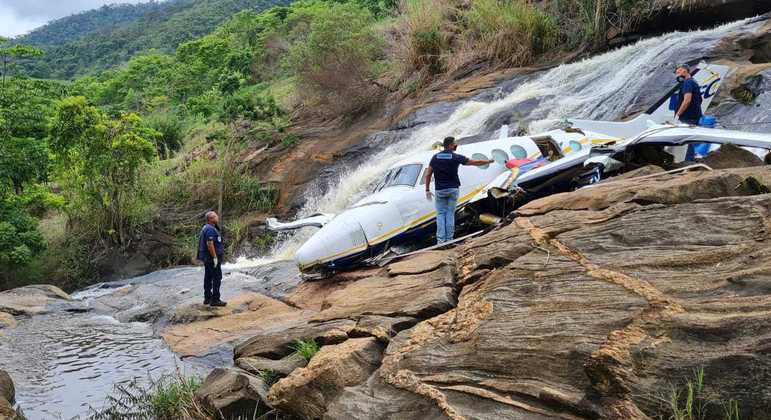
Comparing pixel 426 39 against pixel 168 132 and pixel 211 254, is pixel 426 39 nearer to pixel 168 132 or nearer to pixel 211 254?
pixel 211 254

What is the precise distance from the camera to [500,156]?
42.0ft

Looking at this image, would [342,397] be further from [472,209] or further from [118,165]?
[118,165]

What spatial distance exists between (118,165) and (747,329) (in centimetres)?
2203

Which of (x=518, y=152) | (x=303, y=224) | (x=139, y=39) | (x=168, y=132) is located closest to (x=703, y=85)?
(x=518, y=152)

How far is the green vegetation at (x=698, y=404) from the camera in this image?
463cm

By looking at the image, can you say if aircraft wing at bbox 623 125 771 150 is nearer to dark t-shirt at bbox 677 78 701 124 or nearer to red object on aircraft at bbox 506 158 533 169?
dark t-shirt at bbox 677 78 701 124

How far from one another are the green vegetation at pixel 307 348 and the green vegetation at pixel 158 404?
1229 mm

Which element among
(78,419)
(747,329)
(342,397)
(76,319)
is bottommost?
(76,319)

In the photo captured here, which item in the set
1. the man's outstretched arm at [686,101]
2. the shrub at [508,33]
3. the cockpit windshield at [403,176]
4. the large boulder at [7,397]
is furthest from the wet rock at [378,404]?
the shrub at [508,33]

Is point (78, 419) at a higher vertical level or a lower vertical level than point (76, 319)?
higher

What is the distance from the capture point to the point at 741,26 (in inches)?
774

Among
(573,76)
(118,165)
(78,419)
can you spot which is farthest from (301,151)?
(78,419)

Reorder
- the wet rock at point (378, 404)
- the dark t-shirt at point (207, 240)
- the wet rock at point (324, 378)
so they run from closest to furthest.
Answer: the wet rock at point (378, 404)
the wet rock at point (324, 378)
the dark t-shirt at point (207, 240)

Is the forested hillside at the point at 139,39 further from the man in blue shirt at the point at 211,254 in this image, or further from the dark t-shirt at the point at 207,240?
the dark t-shirt at the point at 207,240
